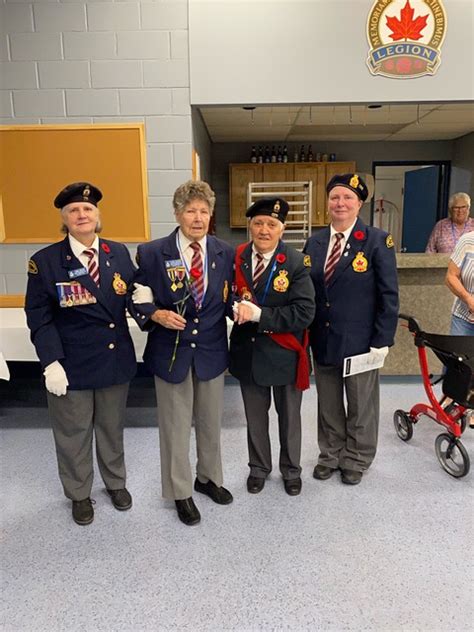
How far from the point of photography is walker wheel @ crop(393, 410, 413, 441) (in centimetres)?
318

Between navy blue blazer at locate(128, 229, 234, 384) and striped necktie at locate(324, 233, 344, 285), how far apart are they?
1.76ft

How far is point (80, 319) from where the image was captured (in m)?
2.23

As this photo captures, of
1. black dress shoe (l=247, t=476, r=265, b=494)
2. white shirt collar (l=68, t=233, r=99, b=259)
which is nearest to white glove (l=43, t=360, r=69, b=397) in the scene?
white shirt collar (l=68, t=233, r=99, b=259)

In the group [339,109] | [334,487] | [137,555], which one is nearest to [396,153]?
[339,109]

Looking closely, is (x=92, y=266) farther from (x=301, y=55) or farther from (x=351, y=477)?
(x=301, y=55)

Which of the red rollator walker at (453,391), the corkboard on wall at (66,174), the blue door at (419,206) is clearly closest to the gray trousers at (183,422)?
the red rollator walker at (453,391)

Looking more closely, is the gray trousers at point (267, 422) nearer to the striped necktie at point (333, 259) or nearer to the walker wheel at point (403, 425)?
the striped necktie at point (333, 259)

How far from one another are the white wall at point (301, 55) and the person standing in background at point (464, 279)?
1.48 meters

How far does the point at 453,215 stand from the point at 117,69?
135 inches

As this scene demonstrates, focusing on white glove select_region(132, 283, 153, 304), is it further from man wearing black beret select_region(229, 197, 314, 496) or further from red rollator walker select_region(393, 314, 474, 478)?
red rollator walker select_region(393, 314, 474, 478)

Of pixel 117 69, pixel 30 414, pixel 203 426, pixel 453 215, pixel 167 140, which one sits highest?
pixel 117 69

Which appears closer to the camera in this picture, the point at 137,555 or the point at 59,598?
the point at 59,598

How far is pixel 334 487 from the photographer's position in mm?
2680

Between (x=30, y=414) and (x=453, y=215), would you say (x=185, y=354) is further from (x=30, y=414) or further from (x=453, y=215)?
(x=453, y=215)
